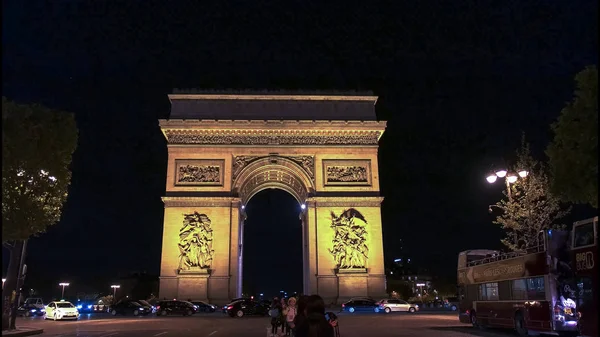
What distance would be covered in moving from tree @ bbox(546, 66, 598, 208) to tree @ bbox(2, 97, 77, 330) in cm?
1316

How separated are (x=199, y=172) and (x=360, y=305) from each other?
13558mm

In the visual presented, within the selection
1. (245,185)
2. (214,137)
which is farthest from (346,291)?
(214,137)

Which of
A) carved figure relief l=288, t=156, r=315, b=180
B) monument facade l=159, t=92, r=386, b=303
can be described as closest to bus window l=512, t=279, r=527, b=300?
monument facade l=159, t=92, r=386, b=303

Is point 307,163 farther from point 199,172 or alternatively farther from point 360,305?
point 360,305

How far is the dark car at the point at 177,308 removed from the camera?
3130 cm

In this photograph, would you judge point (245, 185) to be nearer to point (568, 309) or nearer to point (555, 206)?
point (555, 206)

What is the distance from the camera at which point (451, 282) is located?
8200 centimetres

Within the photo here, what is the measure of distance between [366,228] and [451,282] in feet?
170

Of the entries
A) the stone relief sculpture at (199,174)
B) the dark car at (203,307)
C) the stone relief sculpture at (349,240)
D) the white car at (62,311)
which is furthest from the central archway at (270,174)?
the white car at (62,311)

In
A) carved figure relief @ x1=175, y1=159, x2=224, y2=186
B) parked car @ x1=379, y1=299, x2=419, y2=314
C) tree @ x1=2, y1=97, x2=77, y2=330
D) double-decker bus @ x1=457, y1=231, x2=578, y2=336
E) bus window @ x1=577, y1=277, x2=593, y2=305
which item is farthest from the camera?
carved figure relief @ x1=175, y1=159, x2=224, y2=186

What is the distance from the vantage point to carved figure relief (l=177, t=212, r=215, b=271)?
34188 mm

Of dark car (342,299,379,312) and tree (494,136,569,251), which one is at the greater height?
tree (494,136,569,251)

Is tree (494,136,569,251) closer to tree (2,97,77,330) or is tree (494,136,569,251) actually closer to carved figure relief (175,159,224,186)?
tree (2,97,77,330)

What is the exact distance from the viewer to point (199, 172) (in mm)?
36156
